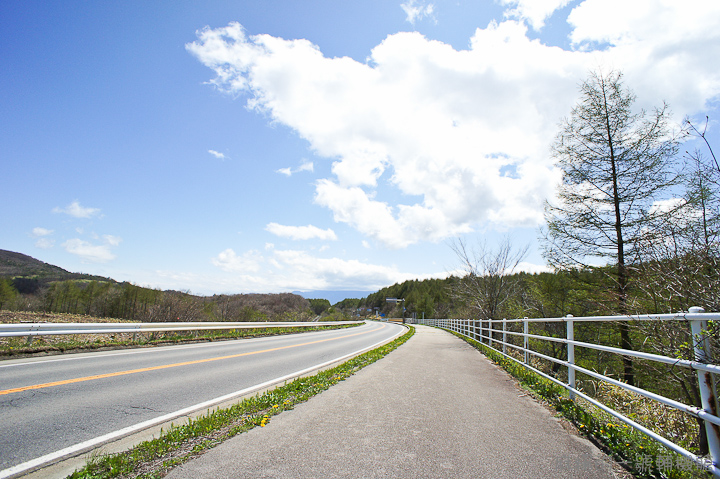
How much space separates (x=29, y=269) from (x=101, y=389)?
13230 centimetres

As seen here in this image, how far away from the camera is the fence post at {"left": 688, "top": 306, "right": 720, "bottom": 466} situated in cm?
241

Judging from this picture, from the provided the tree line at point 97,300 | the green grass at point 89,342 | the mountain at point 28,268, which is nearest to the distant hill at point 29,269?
the mountain at point 28,268

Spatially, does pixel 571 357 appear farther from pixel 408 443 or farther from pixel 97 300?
pixel 97 300

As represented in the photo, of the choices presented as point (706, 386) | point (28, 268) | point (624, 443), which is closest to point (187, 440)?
point (624, 443)

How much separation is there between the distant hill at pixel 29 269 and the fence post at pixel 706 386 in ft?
344

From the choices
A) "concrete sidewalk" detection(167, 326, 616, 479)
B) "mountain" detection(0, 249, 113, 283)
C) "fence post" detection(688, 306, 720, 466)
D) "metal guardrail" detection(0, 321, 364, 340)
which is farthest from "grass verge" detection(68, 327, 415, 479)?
"mountain" detection(0, 249, 113, 283)

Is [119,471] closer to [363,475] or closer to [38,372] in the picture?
[363,475]

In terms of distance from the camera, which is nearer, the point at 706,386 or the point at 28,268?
the point at 706,386

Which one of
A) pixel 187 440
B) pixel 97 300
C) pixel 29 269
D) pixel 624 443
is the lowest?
pixel 97 300

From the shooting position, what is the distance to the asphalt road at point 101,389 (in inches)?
141

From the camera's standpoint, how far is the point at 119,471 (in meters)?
2.75

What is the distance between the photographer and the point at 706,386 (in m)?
2.54

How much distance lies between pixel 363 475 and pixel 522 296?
2269 cm

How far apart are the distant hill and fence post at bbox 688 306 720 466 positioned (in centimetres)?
10492
